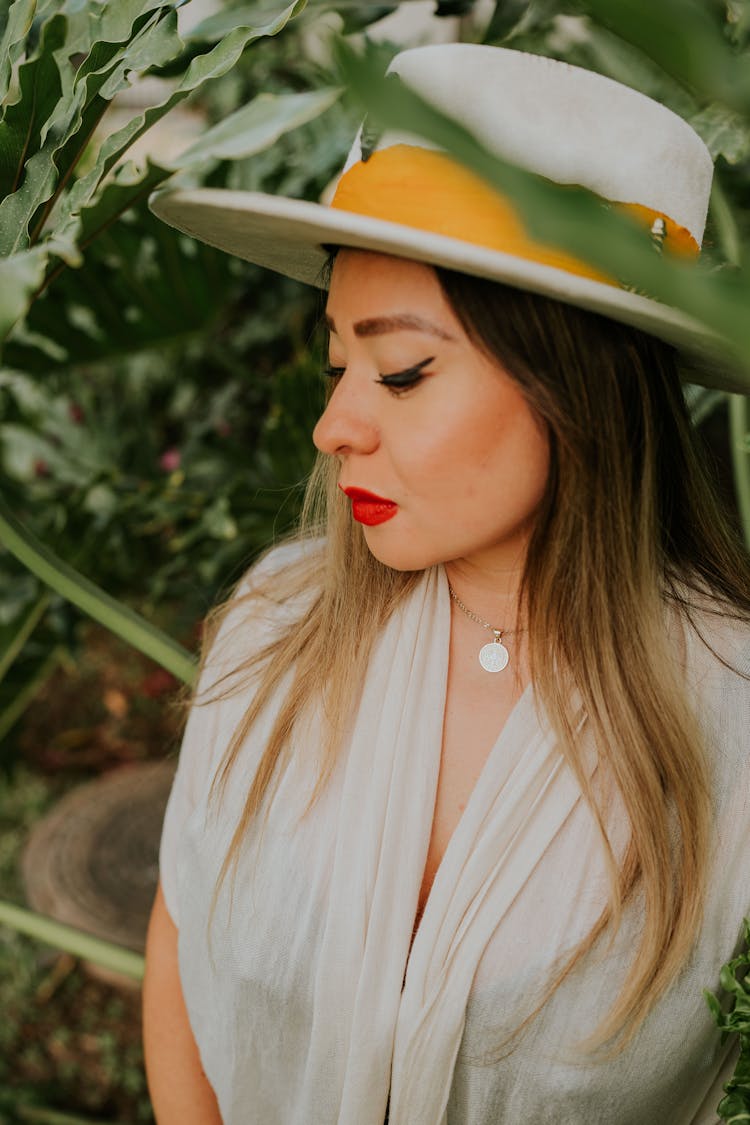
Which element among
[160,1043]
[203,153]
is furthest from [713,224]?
[160,1043]

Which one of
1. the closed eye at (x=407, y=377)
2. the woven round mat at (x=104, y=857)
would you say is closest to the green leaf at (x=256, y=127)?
the closed eye at (x=407, y=377)

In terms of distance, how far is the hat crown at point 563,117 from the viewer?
0.63 meters

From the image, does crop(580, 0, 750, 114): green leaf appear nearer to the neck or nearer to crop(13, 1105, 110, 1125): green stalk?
the neck

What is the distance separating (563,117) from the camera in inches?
25.1

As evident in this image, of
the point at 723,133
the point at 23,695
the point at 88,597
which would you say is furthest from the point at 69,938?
the point at 723,133

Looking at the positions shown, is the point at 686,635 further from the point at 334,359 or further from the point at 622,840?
the point at 334,359

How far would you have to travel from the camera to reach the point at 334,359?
76 cm

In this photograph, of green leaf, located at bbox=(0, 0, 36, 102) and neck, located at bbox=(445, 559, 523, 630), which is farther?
neck, located at bbox=(445, 559, 523, 630)

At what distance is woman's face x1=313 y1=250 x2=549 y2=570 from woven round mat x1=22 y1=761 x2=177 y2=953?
4.15ft

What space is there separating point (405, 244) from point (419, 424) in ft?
0.42

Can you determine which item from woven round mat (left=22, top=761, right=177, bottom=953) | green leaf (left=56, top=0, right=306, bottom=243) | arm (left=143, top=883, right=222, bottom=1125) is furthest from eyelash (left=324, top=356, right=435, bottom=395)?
woven round mat (left=22, top=761, right=177, bottom=953)

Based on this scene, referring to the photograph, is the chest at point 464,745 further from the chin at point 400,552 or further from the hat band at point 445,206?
the hat band at point 445,206

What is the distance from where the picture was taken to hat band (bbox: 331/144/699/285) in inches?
24.6

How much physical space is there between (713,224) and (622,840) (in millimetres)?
674
